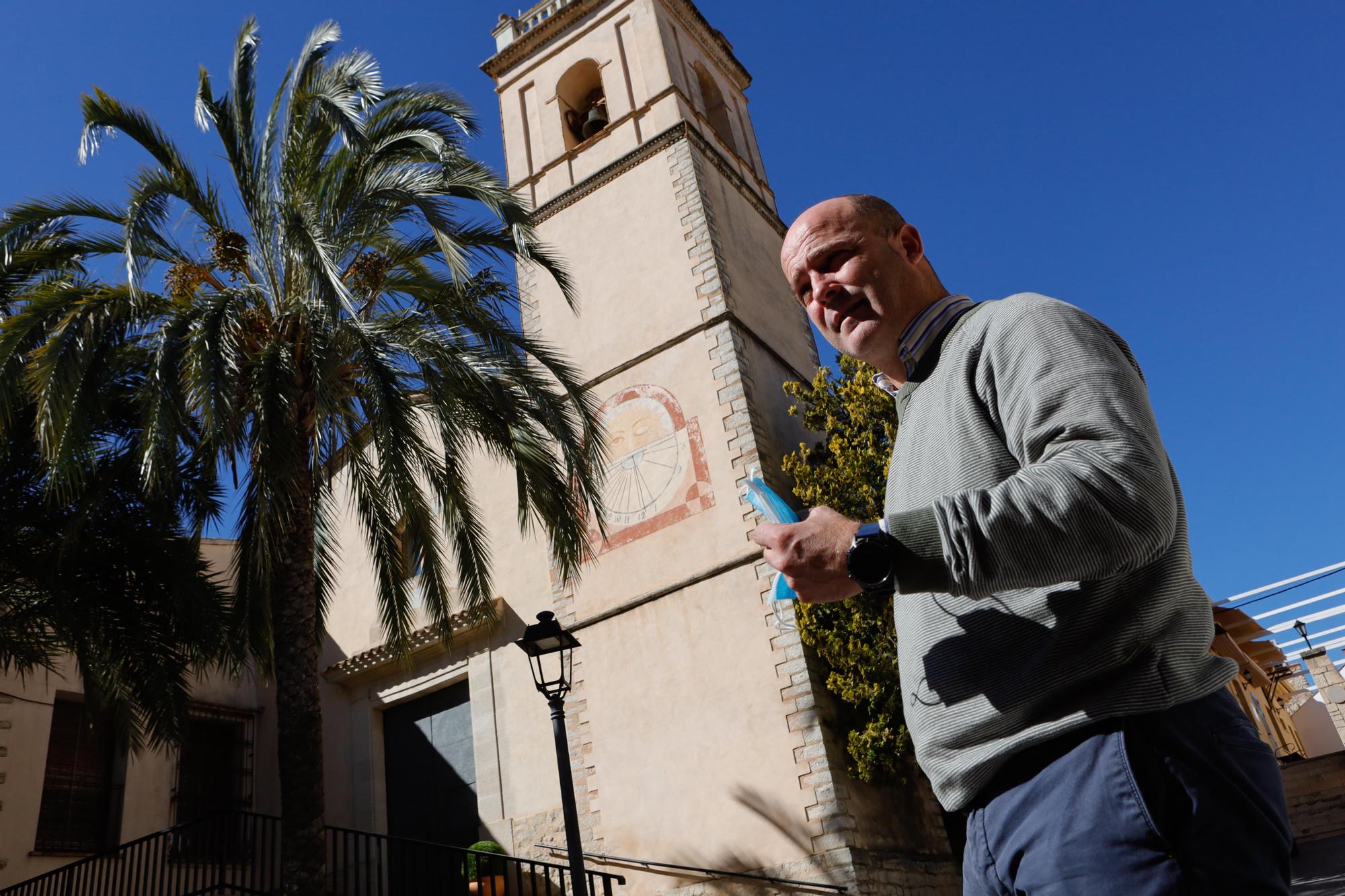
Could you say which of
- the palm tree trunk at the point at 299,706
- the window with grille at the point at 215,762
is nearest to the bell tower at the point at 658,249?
the palm tree trunk at the point at 299,706

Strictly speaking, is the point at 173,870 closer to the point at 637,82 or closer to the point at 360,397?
the point at 360,397

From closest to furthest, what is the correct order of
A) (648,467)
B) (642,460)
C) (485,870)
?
(485,870)
(648,467)
(642,460)

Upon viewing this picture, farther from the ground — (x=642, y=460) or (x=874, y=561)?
(x=642, y=460)

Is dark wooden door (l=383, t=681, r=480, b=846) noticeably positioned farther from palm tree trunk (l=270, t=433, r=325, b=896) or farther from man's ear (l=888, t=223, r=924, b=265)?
man's ear (l=888, t=223, r=924, b=265)

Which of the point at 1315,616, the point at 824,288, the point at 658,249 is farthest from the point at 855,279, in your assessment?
the point at 1315,616

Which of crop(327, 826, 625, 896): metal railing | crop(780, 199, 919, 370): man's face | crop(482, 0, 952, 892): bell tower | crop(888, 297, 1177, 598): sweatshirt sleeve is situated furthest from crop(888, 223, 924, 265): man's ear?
crop(327, 826, 625, 896): metal railing

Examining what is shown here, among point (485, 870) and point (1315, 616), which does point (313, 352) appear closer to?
point (485, 870)

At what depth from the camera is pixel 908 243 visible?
1.92 m

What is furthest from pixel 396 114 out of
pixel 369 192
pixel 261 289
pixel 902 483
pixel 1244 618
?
pixel 1244 618

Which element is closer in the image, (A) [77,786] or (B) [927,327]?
(B) [927,327]

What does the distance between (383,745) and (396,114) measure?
9933 millimetres

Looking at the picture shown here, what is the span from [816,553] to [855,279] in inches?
24.3

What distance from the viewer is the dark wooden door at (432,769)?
14.5 metres

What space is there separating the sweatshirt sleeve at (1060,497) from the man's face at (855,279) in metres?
0.40
